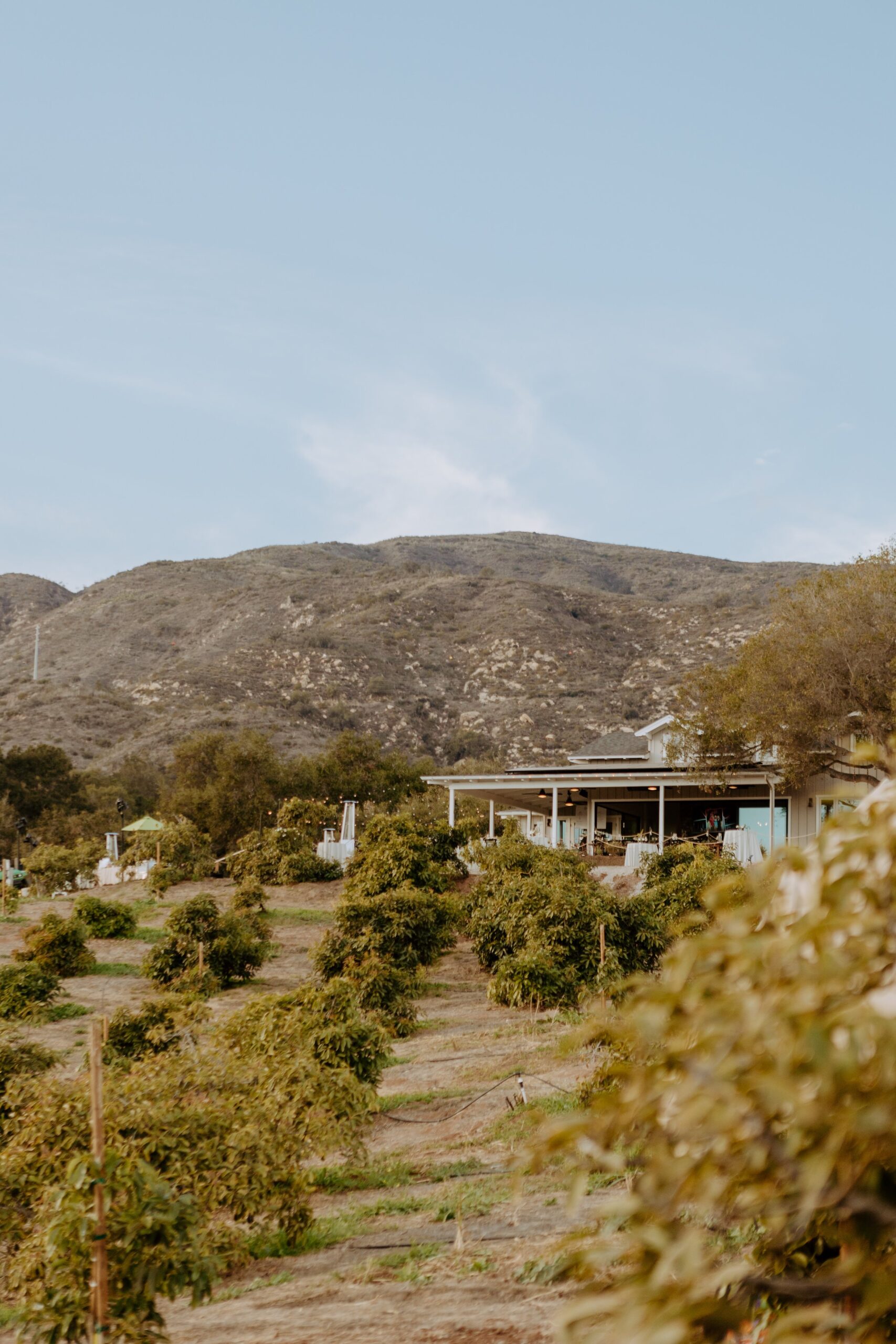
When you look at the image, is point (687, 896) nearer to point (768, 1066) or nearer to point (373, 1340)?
point (373, 1340)

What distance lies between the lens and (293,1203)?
24.0ft

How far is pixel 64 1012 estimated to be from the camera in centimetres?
1841

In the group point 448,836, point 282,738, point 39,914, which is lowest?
point 39,914

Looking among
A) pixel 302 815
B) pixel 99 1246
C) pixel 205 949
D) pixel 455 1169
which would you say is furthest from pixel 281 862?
pixel 99 1246

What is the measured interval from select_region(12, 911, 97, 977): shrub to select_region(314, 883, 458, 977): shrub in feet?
20.3

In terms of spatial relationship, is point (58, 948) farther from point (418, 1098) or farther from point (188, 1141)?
point (188, 1141)

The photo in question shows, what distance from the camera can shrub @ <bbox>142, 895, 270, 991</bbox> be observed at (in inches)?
783

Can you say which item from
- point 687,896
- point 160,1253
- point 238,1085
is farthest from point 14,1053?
point 687,896

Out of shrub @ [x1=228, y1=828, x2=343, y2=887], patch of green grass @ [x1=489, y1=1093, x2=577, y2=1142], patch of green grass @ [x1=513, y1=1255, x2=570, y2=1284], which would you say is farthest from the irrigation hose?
shrub @ [x1=228, y1=828, x2=343, y2=887]

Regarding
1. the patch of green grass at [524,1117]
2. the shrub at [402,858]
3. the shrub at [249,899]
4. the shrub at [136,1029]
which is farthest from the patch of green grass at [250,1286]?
the shrub at [249,899]

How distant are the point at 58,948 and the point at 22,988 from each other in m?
4.24

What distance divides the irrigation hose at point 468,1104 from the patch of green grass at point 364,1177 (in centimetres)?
142

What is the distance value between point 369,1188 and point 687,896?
34.0 ft

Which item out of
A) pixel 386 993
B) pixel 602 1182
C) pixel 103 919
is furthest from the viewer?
pixel 103 919
